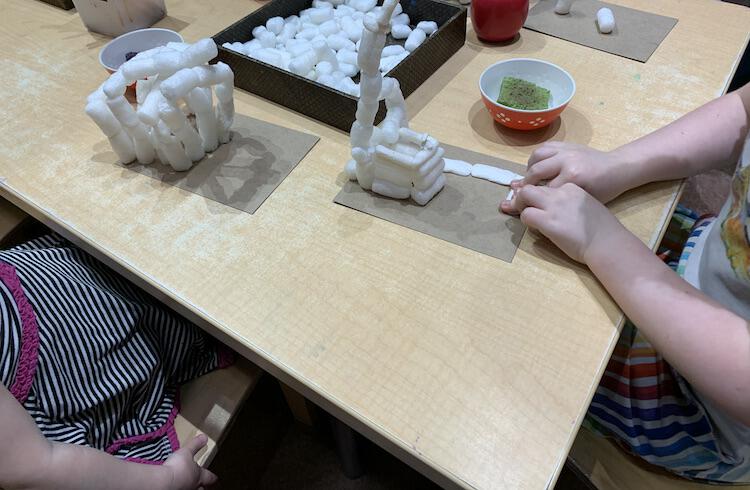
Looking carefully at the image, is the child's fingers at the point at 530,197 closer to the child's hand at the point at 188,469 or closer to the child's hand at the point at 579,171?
the child's hand at the point at 579,171

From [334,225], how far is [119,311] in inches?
12.8

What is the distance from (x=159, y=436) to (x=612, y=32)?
99cm

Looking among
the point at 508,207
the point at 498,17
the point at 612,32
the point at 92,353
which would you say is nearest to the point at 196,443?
the point at 92,353

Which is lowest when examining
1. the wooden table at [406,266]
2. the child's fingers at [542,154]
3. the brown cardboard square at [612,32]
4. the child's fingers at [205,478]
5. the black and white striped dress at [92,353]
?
the child's fingers at [205,478]

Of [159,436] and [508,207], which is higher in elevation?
[508,207]

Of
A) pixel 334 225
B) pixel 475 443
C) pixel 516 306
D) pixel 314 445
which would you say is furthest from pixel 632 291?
pixel 314 445

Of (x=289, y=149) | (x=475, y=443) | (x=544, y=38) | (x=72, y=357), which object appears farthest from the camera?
(x=544, y=38)

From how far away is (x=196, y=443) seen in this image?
71cm

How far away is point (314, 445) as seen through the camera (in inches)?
44.8

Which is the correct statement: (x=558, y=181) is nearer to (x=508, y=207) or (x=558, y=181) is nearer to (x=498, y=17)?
(x=508, y=207)

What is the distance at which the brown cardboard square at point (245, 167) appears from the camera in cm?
74

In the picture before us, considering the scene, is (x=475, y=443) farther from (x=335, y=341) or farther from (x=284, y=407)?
(x=284, y=407)

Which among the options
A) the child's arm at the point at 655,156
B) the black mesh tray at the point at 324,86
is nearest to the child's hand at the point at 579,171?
the child's arm at the point at 655,156

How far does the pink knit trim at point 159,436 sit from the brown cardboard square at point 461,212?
0.38 metres
